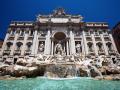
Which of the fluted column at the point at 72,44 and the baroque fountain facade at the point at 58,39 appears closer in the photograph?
the baroque fountain facade at the point at 58,39

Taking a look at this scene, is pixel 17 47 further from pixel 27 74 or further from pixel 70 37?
pixel 27 74

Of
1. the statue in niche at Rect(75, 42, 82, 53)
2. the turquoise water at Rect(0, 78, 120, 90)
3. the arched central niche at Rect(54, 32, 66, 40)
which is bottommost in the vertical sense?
the turquoise water at Rect(0, 78, 120, 90)

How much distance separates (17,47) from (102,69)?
1950 centimetres

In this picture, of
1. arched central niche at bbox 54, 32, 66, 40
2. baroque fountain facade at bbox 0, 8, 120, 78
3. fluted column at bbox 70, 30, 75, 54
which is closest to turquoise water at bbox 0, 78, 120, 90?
baroque fountain facade at bbox 0, 8, 120, 78

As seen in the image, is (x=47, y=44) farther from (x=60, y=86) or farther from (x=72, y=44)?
(x=60, y=86)

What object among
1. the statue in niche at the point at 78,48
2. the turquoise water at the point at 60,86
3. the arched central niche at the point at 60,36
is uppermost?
the arched central niche at the point at 60,36

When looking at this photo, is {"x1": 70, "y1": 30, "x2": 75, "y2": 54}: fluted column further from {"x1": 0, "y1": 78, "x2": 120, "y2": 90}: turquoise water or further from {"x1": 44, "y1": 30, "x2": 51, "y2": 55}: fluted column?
{"x1": 0, "y1": 78, "x2": 120, "y2": 90}: turquoise water

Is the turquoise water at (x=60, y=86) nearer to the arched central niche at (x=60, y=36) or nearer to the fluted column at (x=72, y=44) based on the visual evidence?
the fluted column at (x=72, y=44)

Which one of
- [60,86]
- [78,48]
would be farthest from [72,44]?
[60,86]

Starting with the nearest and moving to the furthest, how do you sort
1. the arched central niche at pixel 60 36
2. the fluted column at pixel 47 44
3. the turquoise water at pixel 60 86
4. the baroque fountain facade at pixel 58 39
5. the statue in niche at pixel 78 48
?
the turquoise water at pixel 60 86
the baroque fountain facade at pixel 58 39
the fluted column at pixel 47 44
the statue in niche at pixel 78 48
the arched central niche at pixel 60 36

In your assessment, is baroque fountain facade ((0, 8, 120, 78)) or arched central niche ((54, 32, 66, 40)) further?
arched central niche ((54, 32, 66, 40))

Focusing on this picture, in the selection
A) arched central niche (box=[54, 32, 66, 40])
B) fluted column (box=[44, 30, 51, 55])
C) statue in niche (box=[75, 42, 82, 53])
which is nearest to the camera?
fluted column (box=[44, 30, 51, 55])

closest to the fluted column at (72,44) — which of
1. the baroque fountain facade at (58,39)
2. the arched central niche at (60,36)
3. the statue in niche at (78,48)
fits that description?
the baroque fountain facade at (58,39)

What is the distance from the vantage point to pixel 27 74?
1680 centimetres
